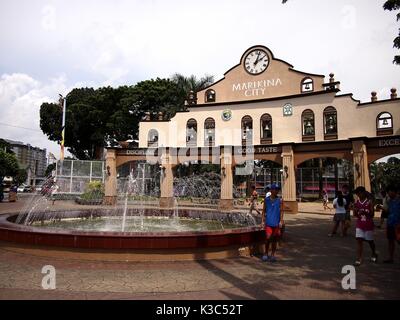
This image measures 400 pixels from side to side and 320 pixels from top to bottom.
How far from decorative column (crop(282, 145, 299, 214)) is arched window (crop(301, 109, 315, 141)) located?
2.36m

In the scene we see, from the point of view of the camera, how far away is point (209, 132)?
92.6 ft

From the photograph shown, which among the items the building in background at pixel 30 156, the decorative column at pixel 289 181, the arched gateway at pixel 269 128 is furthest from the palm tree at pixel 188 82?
the building in background at pixel 30 156

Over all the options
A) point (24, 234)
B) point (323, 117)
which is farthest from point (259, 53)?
point (24, 234)

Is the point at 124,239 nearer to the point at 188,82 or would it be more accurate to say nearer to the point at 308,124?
the point at 308,124

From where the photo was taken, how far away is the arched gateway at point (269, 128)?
22188mm

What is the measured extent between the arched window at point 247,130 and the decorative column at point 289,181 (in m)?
3.71

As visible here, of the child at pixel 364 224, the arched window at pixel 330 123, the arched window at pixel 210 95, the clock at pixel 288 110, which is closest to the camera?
the child at pixel 364 224

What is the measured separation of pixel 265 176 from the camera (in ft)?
133

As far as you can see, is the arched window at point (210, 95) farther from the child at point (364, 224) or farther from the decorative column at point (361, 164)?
the child at point (364, 224)

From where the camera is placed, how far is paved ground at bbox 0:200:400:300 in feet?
17.4

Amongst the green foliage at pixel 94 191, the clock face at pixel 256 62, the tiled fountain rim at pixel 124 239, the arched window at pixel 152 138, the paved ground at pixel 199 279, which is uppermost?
the clock face at pixel 256 62

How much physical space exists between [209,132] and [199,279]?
2256cm

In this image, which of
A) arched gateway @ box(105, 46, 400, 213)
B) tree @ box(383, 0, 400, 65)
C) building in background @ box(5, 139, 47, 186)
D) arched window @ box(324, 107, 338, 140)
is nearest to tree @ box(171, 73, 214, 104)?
arched gateway @ box(105, 46, 400, 213)

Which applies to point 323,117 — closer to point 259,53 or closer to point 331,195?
point 259,53
